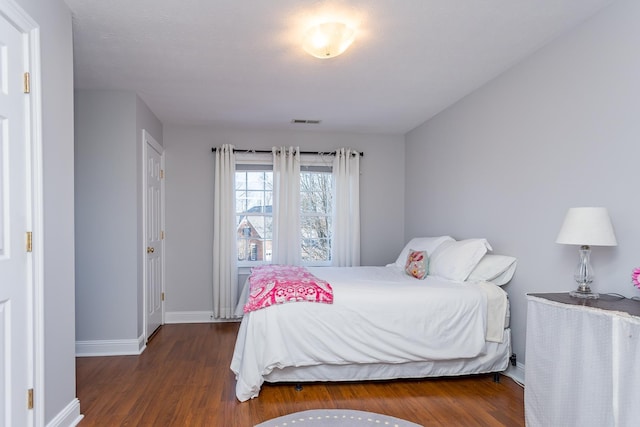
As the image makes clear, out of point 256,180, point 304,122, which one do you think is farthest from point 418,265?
point 256,180

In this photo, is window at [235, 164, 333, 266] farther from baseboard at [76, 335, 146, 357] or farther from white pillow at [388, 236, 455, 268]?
baseboard at [76, 335, 146, 357]

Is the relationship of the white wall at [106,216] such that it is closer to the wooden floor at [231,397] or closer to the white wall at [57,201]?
the wooden floor at [231,397]

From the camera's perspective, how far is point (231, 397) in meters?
2.67

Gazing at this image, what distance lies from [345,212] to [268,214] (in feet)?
3.35

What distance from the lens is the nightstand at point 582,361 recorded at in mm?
1621

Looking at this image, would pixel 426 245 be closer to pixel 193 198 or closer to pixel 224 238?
pixel 224 238

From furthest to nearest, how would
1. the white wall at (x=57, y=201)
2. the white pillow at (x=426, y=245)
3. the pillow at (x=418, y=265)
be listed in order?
the white pillow at (x=426, y=245) < the pillow at (x=418, y=265) < the white wall at (x=57, y=201)

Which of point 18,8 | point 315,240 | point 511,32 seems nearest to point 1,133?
point 18,8

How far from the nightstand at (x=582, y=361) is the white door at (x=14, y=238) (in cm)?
261

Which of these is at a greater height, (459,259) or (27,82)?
A: (27,82)

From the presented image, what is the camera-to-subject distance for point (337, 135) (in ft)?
17.1

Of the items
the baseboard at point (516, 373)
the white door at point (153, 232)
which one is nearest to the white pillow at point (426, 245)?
the baseboard at point (516, 373)

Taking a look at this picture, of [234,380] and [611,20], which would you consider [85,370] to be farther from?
[611,20]

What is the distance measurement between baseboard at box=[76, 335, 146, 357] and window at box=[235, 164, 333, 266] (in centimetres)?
172
